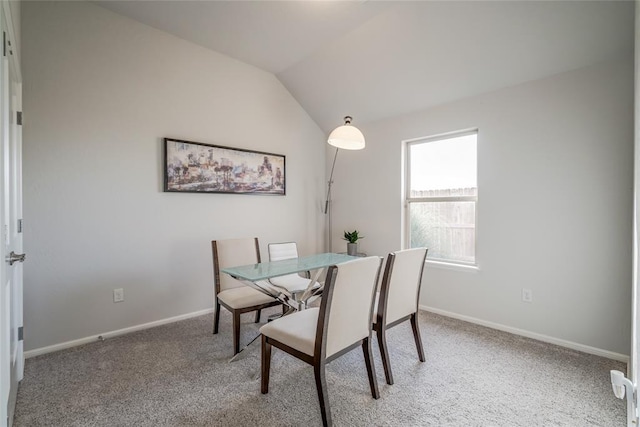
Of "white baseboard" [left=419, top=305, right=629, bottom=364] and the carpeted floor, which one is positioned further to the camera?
"white baseboard" [left=419, top=305, right=629, bottom=364]

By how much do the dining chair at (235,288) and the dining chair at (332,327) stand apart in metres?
0.60

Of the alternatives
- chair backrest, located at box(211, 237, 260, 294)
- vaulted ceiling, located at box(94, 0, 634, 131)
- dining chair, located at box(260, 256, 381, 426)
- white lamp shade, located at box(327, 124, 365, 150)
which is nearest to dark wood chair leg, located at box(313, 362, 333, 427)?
dining chair, located at box(260, 256, 381, 426)

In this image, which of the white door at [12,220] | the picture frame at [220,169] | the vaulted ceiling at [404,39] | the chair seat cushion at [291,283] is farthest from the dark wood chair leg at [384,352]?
the vaulted ceiling at [404,39]

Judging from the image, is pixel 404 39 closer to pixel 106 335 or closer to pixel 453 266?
pixel 453 266

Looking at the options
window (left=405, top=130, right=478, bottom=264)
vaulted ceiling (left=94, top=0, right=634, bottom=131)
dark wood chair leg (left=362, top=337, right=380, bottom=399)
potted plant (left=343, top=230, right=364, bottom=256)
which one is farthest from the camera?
potted plant (left=343, top=230, right=364, bottom=256)

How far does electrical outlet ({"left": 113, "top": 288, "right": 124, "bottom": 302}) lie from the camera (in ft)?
8.99

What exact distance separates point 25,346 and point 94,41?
2517 millimetres

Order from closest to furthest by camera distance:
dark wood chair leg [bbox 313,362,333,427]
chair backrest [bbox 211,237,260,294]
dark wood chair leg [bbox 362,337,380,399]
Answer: dark wood chair leg [bbox 313,362,333,427] < dark wood chair leg [bbox 362,337,380,399] < chair backrest [bbox 211,237,260,294]

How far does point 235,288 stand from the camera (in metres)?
2.72

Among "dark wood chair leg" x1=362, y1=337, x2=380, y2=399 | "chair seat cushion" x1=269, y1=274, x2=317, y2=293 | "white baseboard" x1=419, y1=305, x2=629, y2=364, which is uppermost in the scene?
"chair seat cushion" x1=269, y1=274, x2=317, y2=293

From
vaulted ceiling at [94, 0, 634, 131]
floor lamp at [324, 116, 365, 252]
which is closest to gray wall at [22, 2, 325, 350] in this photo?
vaulted ceiling at [94, 0, 634, 131]

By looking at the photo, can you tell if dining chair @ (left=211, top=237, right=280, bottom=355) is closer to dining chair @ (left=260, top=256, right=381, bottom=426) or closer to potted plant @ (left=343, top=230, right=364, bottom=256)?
dining chair @ (left=260, top=256, right=381, bottom=426)

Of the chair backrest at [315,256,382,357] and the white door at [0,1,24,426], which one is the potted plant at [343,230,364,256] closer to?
the chair backrest at [315,256,382,357]

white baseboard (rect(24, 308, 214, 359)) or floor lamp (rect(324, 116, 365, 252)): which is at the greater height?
floor lamp (rect(324, 116, 365, 252))
